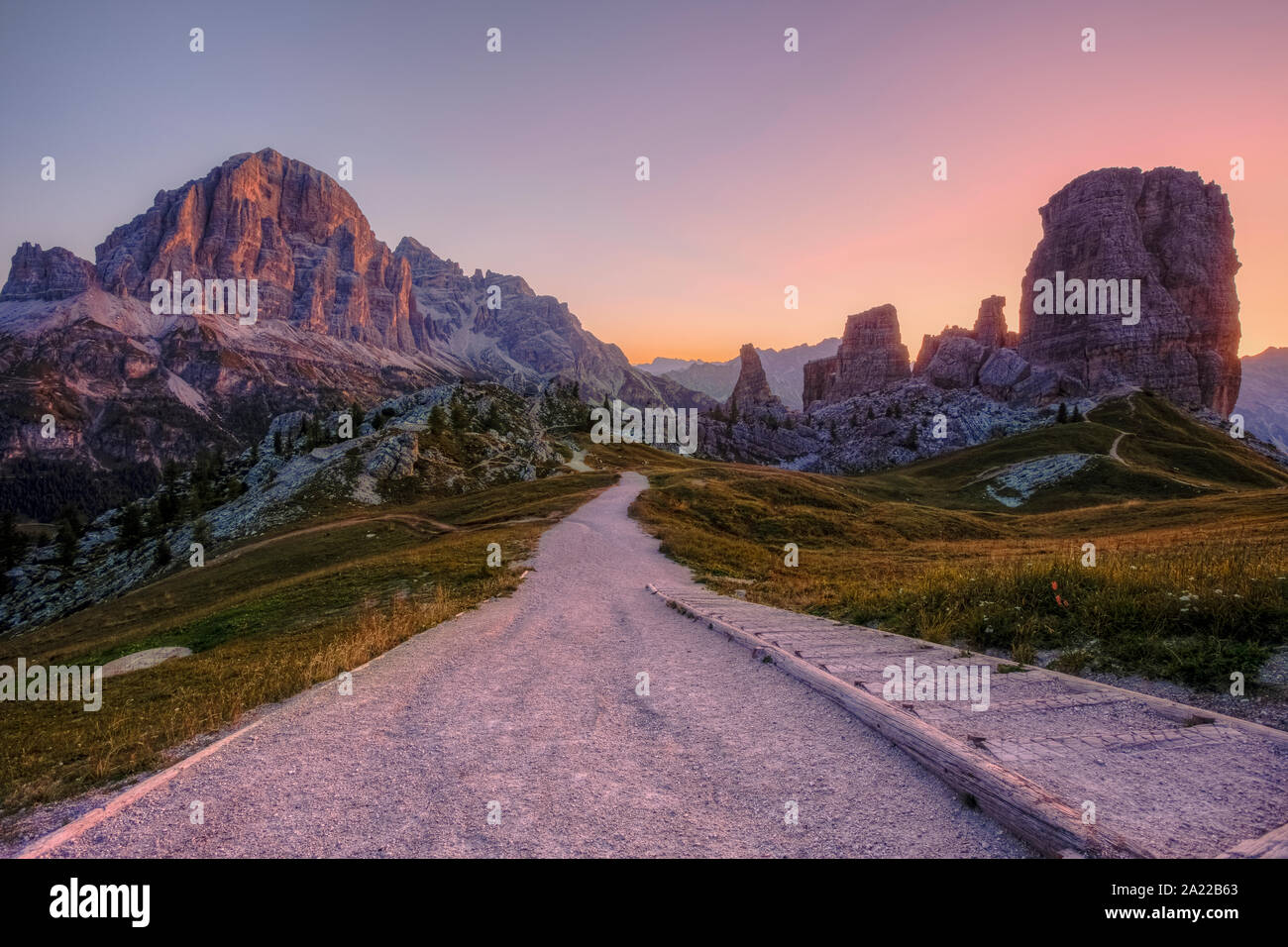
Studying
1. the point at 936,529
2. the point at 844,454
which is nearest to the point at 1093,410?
the point at 844,454

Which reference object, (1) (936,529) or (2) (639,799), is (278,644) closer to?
(2) (639,799)

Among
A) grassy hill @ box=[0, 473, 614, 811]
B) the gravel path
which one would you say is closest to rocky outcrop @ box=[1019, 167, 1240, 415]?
grassy hill @ box=[0, 473, 614, 811]

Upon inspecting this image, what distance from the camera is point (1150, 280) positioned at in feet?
560

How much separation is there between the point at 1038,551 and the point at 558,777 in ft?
100

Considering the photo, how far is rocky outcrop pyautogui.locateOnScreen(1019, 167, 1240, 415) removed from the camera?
165 m

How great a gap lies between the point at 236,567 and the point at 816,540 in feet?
139

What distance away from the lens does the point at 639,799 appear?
6.61 m

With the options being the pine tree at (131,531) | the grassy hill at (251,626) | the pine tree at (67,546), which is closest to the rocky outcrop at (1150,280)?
the grassy hill at (251,626)

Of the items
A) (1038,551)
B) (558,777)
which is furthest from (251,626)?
(1038,551)

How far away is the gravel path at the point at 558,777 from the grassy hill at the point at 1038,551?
512 centimetres

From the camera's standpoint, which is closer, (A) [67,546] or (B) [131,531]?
(B) [131,531]

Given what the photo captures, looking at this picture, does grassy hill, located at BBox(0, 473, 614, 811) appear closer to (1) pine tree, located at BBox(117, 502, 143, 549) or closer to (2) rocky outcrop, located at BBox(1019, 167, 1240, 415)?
(1) pine tree, located at BBox(117, 502, 143, 549)

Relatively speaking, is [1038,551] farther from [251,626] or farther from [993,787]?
[251,626]

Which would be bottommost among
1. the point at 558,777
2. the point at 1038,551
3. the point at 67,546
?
the point at 67,546
